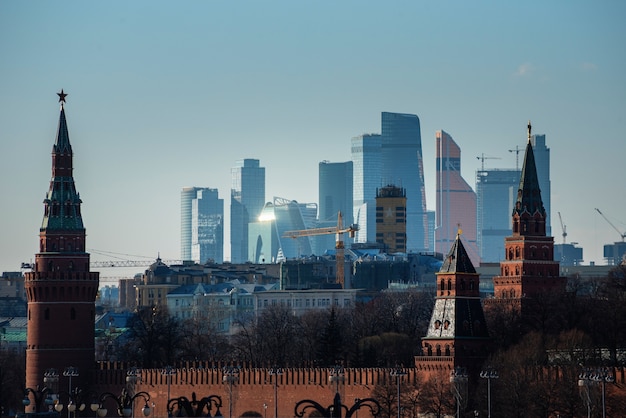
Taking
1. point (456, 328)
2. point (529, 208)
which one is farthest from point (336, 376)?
point (529, 208)

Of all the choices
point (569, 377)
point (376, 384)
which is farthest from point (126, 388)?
point (569, 377)

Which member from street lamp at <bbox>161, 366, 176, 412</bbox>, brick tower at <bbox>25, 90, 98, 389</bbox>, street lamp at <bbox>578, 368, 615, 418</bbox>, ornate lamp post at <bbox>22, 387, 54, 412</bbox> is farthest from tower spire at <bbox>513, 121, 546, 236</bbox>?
street lamp at <bbox>578, 368, 615, 418</bbox>

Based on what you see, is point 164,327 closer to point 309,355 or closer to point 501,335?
point 309,355

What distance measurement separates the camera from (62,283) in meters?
174

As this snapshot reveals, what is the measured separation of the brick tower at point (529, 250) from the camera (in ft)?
640

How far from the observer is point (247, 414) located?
16975 cm

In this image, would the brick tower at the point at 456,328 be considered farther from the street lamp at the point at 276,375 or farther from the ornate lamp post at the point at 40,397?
the ornate lamp post at the point at 40,397

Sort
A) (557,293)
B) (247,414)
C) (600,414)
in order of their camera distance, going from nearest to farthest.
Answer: (600,414)
(247,414)
(557,293)

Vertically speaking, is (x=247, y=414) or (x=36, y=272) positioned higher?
(x=36, y=272)

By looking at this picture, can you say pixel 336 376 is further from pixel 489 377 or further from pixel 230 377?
pixel 489 377

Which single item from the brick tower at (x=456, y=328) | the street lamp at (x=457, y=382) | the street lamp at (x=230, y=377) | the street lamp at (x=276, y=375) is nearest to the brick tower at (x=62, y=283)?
the street lamp at (x=230, y=377)

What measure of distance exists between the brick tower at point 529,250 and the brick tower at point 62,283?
37928mm

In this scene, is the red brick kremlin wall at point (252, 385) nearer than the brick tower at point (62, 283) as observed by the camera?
Yes

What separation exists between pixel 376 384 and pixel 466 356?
6792mm
